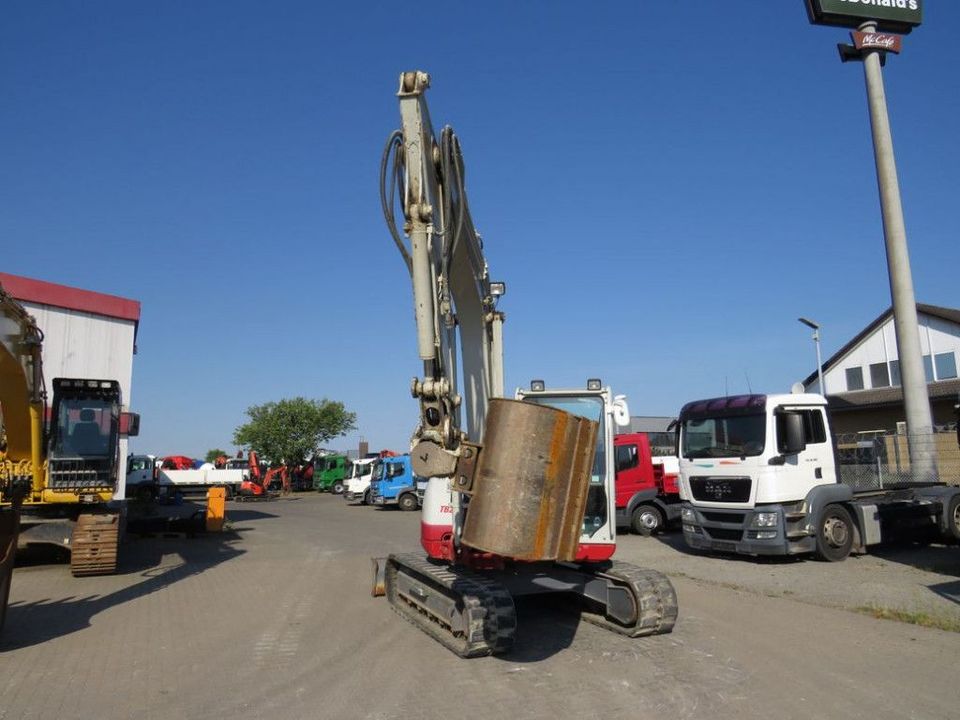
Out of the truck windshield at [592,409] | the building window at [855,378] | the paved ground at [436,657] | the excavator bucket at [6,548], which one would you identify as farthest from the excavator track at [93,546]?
the building window at [855,378]

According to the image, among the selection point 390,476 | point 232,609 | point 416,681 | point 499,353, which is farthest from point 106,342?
point 416,681

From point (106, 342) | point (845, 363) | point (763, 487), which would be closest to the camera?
point (763, 487)

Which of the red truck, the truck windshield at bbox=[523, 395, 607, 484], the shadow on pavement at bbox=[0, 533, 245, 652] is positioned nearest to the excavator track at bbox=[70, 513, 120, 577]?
the shadow on pavement at bbox=[0, 533, 245, 652]

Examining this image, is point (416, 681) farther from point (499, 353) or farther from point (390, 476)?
point (390, 476)

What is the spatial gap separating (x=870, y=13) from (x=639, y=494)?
20.2 m

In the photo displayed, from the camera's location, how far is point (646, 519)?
1759 centimetres

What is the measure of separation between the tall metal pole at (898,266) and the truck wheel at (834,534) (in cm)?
1013

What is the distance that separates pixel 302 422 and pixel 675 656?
52.4m

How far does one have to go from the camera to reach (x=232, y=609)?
9414 mm

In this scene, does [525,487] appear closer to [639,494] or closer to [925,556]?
[925,556]

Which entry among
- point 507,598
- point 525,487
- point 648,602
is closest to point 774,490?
point 648,602

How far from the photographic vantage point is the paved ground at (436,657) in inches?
217

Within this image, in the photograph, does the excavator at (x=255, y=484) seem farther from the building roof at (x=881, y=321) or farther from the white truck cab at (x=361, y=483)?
the building roof at (x=881, y=321)

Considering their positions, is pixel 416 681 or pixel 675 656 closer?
pixel 416 681
